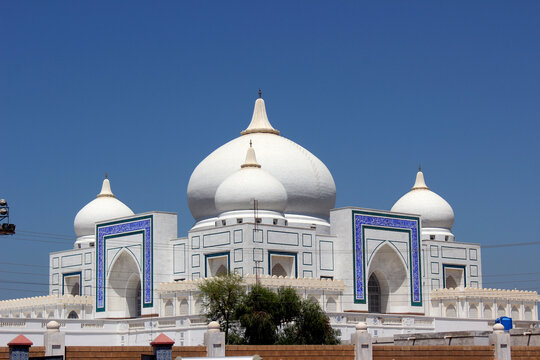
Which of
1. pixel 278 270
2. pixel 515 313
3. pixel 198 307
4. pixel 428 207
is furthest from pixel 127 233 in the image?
pixel 515 313

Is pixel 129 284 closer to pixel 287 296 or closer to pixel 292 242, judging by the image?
pixel 292 242

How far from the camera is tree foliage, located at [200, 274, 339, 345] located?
33.8 meters

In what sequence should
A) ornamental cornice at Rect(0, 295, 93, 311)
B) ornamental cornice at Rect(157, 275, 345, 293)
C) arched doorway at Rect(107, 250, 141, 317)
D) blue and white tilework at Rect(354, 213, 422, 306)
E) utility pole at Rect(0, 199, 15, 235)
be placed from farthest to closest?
ornamental cornice at Rect(0, 295, 93, 311) < arched doorway at Rect(107, 250, 141, 317) < blue and white tilework at Rect(354, 213, 422, 306) < ornamental cornice at Rect(157, 275, 345, 293) < utility pole at Rect(0, 199, 15, 235)

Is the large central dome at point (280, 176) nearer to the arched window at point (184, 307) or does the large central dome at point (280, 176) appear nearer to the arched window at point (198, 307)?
the arched window at point (184, 307)

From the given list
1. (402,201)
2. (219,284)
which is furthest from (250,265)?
(402,201)

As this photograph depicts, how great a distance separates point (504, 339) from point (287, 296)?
11.4 m

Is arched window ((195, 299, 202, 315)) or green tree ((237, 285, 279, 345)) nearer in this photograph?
green tree ((237, 285, 279, 345))

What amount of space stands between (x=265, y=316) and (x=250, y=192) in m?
10.2

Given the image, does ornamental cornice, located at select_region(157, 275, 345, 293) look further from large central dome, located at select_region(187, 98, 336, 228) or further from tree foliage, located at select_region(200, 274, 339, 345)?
large central dome, located at select_region(187, 98, 336, 228)

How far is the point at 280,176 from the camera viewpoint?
4675 cm

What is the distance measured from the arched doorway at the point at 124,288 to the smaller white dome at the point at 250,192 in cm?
545

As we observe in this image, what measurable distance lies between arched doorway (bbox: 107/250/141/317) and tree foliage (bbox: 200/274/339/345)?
11339 millimetres

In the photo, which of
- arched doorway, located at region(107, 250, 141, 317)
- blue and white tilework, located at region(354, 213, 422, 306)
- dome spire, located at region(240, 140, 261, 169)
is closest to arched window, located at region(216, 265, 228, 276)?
dome spire, located at region(240, 140, 261, 169)

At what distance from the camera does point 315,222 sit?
47.1 metres
